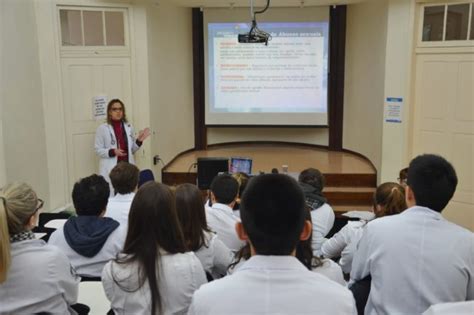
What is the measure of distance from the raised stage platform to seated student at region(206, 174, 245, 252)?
2877 millimetres

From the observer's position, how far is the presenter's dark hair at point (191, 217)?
226 centimetres

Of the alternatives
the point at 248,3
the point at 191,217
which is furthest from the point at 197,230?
the point at 248,3

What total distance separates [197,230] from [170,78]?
4954 millimetres

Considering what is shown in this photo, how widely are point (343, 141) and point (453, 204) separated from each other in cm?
224

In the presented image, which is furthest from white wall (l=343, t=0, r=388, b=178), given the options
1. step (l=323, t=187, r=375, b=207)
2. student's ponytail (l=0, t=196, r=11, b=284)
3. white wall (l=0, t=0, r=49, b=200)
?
student's ponytail (l=0, t=196, r=11, b=284)

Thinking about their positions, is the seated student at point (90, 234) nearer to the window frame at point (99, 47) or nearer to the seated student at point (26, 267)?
the seated student at point (26, 267)

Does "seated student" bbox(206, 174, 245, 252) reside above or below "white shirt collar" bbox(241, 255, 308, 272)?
below

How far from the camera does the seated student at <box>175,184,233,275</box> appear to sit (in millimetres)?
2260

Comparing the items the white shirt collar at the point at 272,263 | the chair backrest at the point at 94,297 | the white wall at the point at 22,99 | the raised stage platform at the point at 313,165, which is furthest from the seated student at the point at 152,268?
the raised stage platform at the point at 313,165

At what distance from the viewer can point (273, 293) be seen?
1150 mm

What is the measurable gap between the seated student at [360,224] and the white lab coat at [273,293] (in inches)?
54.3

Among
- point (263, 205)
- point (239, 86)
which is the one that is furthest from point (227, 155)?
point (263, 205)

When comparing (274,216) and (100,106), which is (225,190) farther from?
(100,106)

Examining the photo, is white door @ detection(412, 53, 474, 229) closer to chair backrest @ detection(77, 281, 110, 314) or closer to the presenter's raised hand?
the presenter's raised hand
